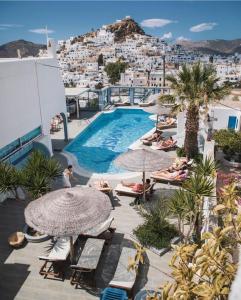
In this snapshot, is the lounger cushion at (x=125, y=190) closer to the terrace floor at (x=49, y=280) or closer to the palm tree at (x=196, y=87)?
the terrace floor at (x=49, y=280)

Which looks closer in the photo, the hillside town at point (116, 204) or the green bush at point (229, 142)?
the hillside town at point (116, 204)

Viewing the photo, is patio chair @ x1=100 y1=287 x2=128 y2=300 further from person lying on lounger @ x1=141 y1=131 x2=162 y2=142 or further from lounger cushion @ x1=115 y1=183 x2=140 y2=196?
person lying on lounger @ x1=141 y1=131 x2=162 y2=142

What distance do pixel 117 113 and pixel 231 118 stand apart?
16541 millimetres

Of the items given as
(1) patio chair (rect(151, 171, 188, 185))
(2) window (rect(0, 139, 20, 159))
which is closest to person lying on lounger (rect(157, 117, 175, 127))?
(1) patio chair (rect(151, 171, 188, 185))

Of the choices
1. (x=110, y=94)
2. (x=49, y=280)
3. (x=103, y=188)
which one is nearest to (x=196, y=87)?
(x=103, y=188)

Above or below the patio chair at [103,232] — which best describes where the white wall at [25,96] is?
above

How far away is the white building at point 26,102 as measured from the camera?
14328mm

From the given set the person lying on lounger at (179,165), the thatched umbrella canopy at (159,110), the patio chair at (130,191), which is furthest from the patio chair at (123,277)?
the thatched umbrella canopy at (159,110)

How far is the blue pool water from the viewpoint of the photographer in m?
21.2

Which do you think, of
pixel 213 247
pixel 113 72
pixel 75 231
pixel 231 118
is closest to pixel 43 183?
pixel 75 231

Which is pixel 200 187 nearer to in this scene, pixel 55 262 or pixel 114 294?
pixel 114 294

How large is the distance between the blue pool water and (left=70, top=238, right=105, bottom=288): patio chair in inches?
372

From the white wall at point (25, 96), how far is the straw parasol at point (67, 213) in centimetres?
654

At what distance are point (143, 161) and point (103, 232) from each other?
3803mm
